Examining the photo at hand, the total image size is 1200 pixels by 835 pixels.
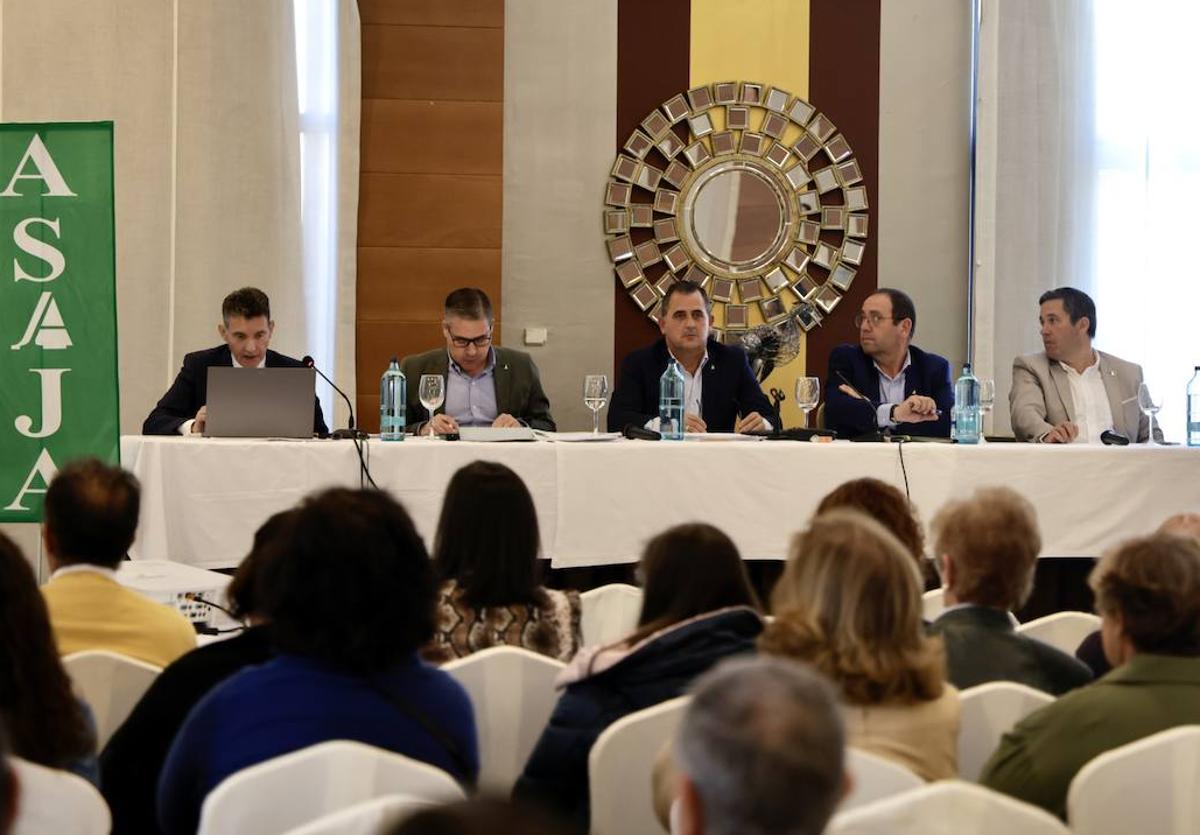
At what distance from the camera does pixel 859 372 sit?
17.3ft

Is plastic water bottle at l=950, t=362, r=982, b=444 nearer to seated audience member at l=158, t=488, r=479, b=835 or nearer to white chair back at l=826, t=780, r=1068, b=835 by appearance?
seated audience member at l=158, t=488, r=479, b=835

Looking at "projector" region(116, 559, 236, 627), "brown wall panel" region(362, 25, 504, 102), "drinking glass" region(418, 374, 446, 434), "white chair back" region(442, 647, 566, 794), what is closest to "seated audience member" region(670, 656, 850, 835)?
"white chair back" region(442, 647, 566, 794)

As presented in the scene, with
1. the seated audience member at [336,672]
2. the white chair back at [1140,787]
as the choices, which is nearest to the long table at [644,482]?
the seated audience member at [336,672]

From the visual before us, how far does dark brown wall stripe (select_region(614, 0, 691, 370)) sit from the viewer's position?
6.88 metres

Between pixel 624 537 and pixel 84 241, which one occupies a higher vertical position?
pixel 84 241

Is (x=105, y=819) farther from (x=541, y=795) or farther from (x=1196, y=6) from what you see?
(x=1196, y=6)

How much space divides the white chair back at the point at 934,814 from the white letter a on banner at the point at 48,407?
289 cm

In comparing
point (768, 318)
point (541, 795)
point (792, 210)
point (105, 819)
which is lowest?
point (541, 795)

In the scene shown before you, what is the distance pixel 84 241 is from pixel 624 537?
67.0 inches

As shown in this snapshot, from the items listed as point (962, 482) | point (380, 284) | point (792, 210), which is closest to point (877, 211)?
point (792, 210)

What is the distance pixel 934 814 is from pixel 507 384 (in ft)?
12.3

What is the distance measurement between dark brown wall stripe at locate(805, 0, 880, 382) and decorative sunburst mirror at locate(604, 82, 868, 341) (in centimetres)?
7

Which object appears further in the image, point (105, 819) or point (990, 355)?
point (990, 355)

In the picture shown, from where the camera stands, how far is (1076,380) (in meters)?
5.12
